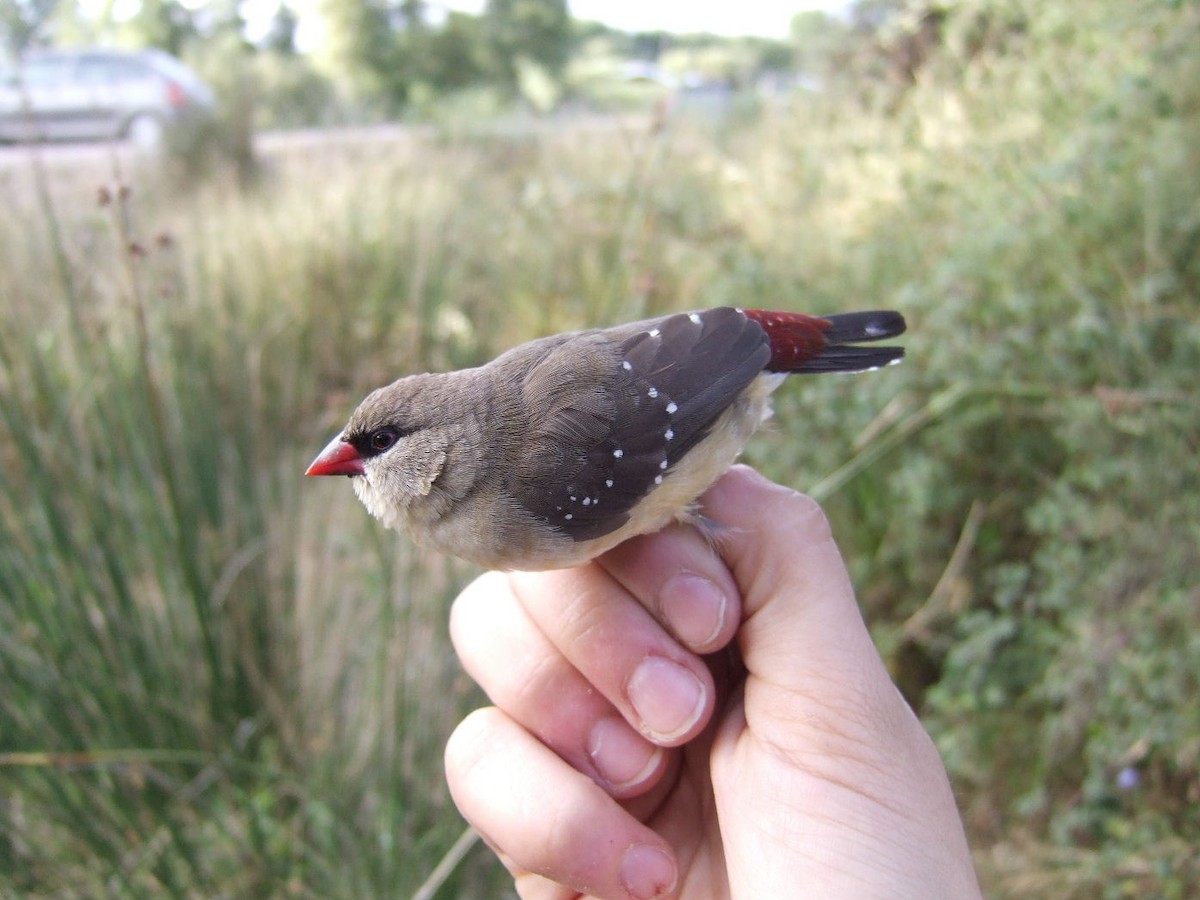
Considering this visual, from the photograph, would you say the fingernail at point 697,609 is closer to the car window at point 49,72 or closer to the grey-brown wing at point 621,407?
the grey-brown wing at point 621,407

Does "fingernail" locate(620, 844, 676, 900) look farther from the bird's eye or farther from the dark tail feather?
the dark tail feather

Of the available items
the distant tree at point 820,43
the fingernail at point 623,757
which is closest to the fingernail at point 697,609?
the fingernail at point 623,757

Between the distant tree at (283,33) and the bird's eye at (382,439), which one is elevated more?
the distant tree at (283,33)

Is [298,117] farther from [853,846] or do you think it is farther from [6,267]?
[853,846]

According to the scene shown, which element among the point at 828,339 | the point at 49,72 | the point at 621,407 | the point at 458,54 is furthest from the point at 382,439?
the point at 458,54

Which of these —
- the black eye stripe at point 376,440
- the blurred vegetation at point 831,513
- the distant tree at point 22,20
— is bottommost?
the blurred vegetation at point 831,513
